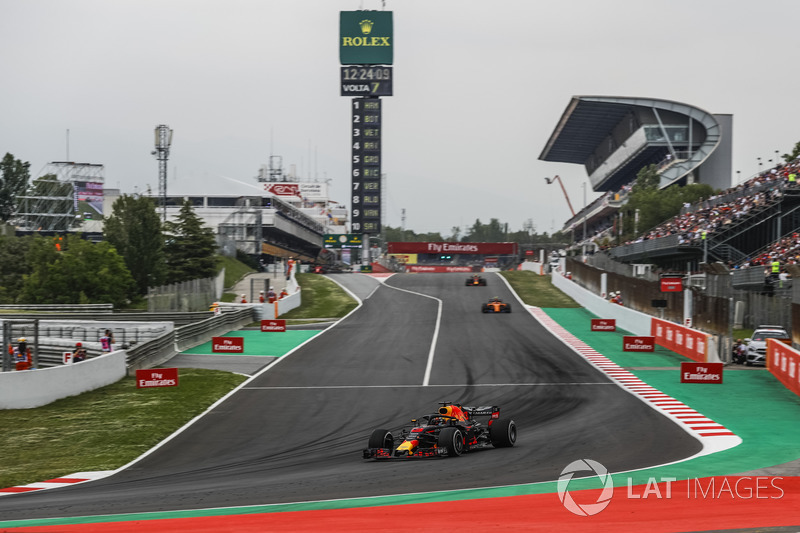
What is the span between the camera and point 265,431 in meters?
20.3

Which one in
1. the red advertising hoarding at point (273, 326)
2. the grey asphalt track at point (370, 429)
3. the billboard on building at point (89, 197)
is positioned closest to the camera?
the grey asphalt track at point (370, 429)

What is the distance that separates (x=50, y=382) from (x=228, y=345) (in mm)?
12128

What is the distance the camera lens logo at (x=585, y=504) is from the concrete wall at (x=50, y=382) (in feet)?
52.9

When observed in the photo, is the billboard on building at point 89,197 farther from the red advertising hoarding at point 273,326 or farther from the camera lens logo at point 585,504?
the camera lens logo at point 585,504

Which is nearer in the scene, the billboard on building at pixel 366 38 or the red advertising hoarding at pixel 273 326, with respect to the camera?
the red advertising hoarding at pixel 273 326

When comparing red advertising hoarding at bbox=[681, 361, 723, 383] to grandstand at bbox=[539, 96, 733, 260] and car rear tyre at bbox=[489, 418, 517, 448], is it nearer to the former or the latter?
car rear tyre at bbox=[489, 418, 517, 448]

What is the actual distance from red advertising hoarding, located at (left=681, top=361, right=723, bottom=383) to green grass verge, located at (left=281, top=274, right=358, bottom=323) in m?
28.4

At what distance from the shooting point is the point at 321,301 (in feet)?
198

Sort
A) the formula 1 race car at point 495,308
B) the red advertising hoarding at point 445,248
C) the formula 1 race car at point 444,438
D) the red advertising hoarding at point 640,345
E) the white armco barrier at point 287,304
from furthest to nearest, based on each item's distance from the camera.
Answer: the red advertising hoarding at point 445,248, the white armco barrier at point 287,304, the formula 1 race car at point 495,308, the red advertising hoarding at point 640,345, the formula 1 race car at point 444,438

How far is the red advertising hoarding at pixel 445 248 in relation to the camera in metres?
140

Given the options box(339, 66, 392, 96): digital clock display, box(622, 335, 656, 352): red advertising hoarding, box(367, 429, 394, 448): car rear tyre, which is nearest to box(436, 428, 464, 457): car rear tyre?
box(367, 429, 394, 448): car rear tyre

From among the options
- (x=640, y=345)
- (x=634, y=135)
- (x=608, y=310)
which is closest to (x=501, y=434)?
(x=640, y=345)

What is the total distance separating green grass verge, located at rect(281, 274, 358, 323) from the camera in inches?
2108

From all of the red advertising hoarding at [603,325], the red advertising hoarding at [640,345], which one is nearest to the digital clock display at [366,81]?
the red advertising hoarding at [603,325]
